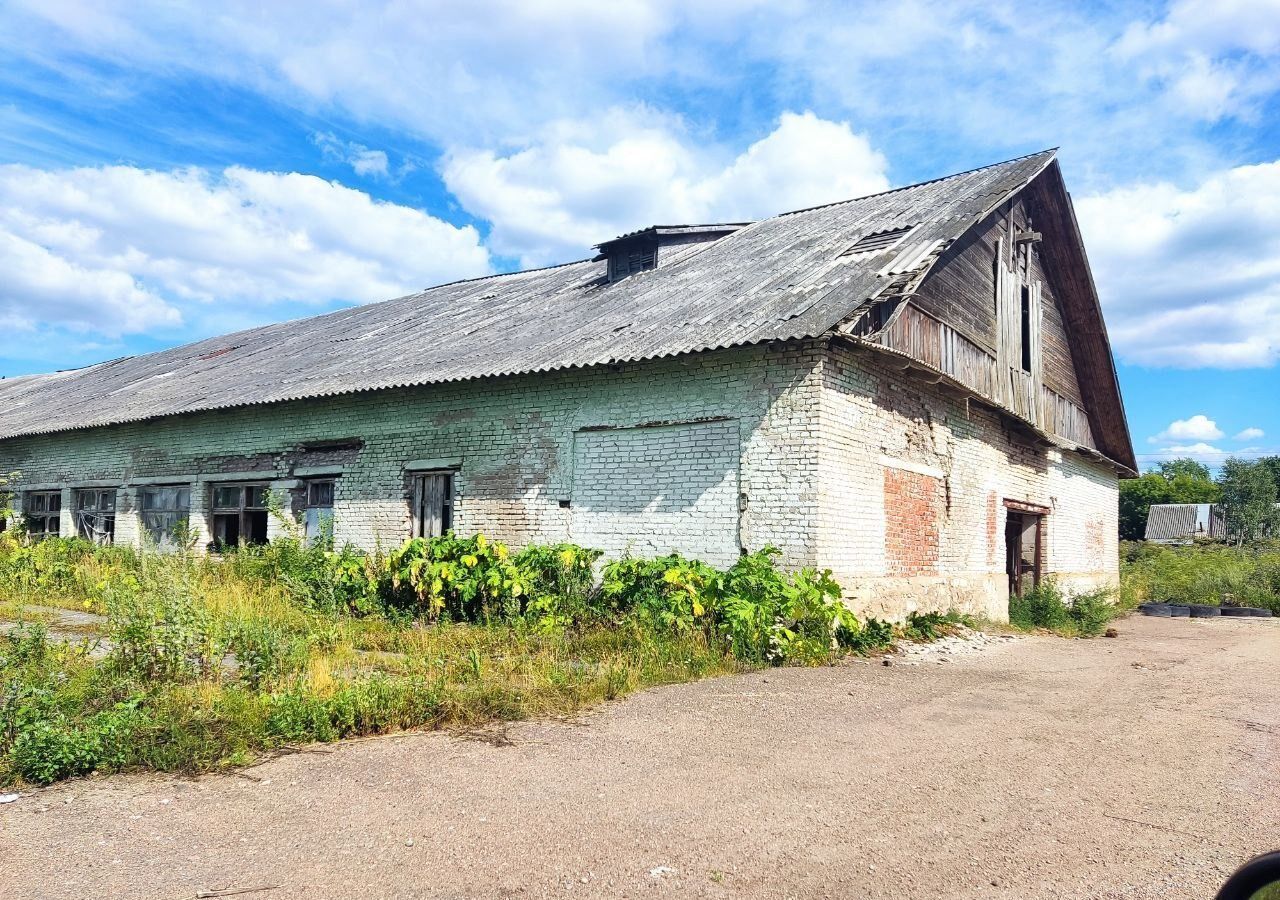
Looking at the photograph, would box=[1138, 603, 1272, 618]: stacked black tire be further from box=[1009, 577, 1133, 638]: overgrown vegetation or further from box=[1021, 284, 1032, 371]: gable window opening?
box=[1021, 284, 1032, 371]: gable window opening

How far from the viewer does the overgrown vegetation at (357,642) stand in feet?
16.8

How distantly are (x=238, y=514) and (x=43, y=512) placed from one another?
6704mm

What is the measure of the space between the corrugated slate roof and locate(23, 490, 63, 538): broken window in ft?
4.51

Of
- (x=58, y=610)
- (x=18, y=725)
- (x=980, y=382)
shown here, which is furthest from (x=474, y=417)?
(x=18, y=725)

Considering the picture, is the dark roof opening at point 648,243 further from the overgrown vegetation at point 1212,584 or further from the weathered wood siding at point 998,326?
the overgrown vegetation at point 1212,584

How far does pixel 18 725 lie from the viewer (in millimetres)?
4797

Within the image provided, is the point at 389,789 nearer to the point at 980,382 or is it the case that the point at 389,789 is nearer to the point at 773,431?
the point at 773,431

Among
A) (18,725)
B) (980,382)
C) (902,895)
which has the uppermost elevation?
(980,382)

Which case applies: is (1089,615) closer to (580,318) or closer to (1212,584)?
→ (1212,584)

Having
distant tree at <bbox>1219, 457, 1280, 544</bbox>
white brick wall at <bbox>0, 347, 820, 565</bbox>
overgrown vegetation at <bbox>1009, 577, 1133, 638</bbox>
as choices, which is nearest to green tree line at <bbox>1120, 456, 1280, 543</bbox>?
distant tree at <bbox>1219, 457, 1280, 544</bbox>

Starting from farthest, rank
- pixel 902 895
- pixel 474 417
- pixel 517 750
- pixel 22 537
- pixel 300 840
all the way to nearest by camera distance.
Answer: pixel 22 537, pixel 474 417, pixel 517 750, pixel 300 840, pixel 902 895

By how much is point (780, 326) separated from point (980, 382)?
15.5ft

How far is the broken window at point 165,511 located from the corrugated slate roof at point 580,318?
1435 mm

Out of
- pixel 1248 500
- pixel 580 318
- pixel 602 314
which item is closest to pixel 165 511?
pixel 580 318
